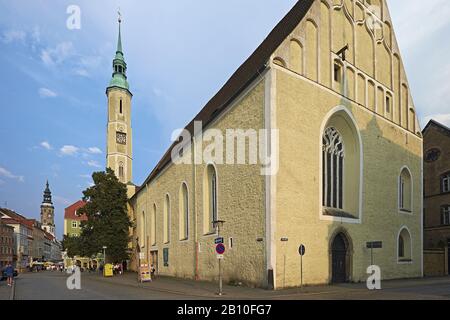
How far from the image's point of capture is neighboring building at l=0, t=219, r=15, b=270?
224 feet

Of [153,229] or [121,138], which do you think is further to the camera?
[121,138]

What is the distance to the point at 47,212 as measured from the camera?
130m

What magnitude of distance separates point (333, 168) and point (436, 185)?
66.2 ft

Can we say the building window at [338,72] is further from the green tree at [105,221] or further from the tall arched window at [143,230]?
the green tree at [105,221]

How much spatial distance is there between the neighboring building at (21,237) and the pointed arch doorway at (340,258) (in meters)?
73.2

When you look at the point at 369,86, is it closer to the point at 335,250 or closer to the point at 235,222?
the point at 335,250

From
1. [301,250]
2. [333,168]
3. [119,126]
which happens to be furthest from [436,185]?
[119,126]

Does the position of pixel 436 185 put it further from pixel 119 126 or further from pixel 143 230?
pixel 119 126

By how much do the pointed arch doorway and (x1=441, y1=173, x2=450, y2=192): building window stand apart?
20.4 metres

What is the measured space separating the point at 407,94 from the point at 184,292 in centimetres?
2118
